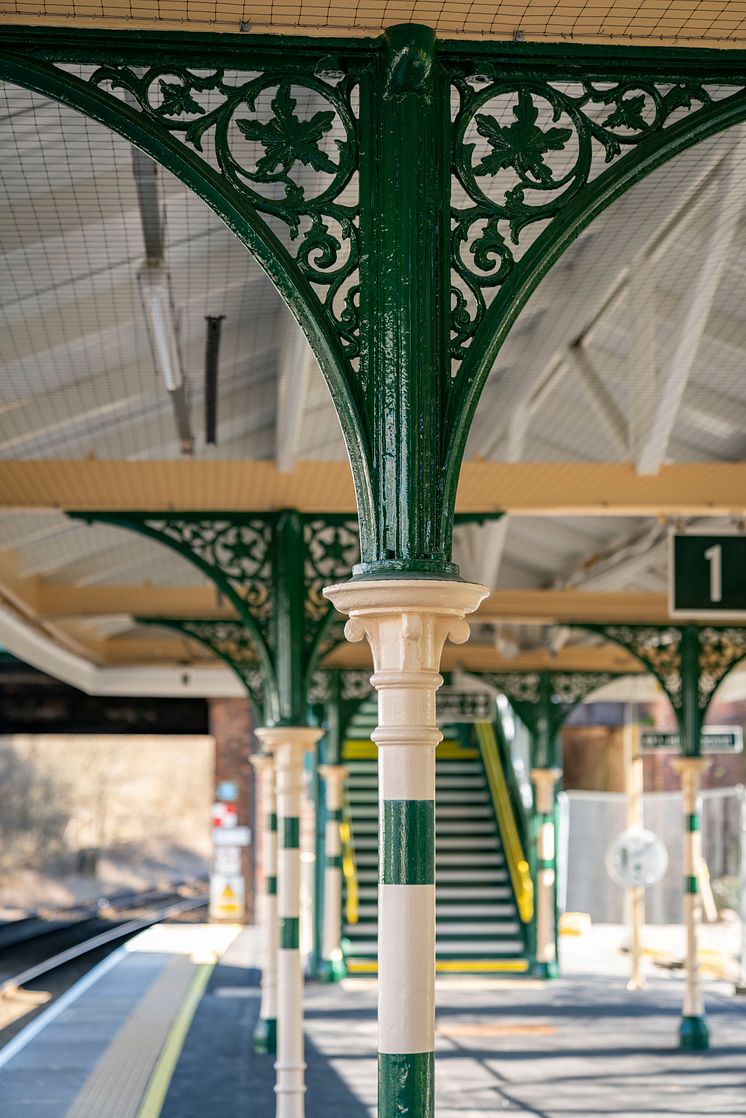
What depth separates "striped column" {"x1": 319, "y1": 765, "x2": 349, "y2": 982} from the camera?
16.3 metres

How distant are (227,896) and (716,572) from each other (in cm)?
1486

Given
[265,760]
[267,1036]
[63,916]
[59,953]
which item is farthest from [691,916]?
[63,916]

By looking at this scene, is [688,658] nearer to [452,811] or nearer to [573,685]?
[573,685]

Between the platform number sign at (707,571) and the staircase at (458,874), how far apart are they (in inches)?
327

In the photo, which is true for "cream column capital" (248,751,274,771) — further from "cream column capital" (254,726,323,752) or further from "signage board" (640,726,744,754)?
"cream column capital" (254,726,323,752)

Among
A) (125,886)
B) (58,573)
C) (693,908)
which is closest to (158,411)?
(58,573)

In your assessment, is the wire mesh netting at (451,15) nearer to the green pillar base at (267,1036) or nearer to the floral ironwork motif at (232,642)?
the floral ironwork motif at (232,642)

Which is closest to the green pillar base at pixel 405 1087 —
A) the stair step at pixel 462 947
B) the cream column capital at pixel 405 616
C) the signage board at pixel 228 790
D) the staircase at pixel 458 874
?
the cream column capital at pixel 405 616

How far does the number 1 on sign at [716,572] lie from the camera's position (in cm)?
756

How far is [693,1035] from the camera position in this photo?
1196 cm

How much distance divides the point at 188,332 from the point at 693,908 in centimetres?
696

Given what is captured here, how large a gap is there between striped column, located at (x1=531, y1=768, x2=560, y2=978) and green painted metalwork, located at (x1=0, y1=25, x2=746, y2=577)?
13.2 meters

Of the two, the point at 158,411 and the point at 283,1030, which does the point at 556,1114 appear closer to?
the point at 283,1030

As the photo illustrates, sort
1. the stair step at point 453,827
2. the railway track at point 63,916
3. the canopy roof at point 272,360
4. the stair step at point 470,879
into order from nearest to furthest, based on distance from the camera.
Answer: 1. the canopy roof at point 272,360
2. the stair step at point 470,879
3. the stair step at point 453,827
4. the railway track at point 63,916
